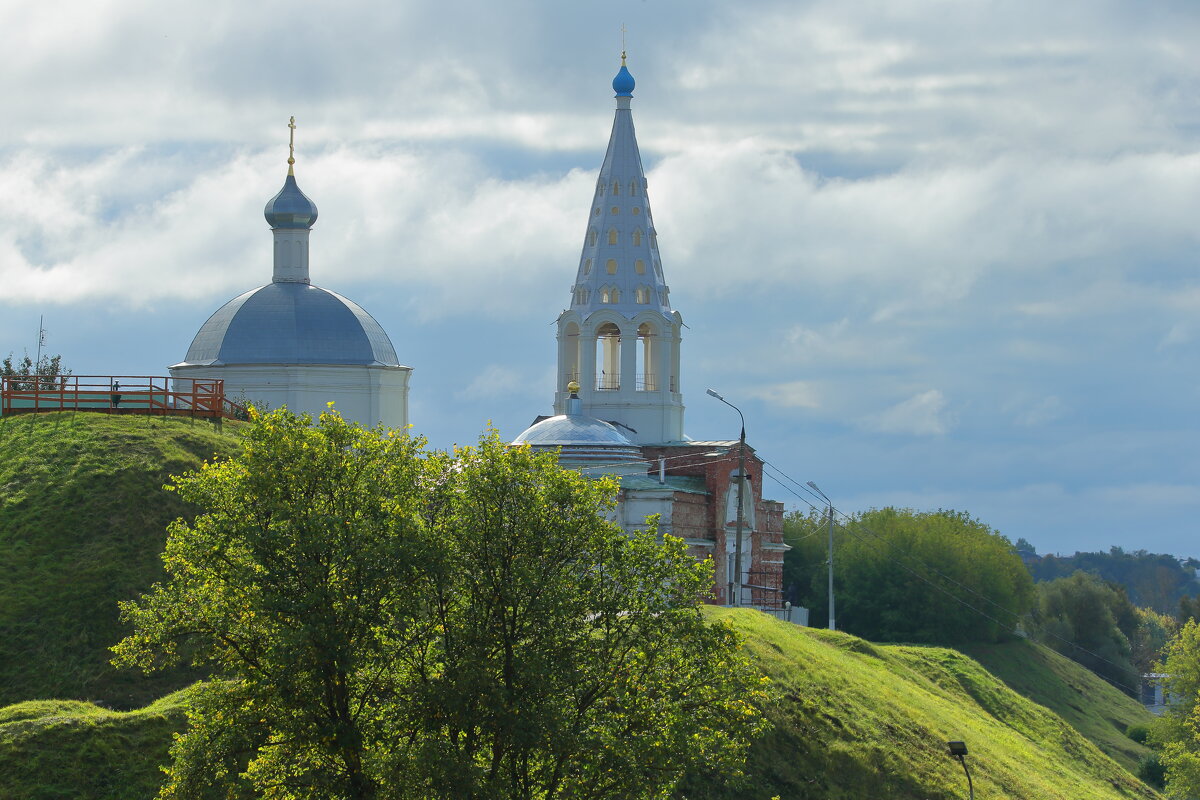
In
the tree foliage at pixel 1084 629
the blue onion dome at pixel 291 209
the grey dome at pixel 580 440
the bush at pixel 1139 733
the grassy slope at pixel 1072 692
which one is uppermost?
the blue onion dome at pixel 291 209

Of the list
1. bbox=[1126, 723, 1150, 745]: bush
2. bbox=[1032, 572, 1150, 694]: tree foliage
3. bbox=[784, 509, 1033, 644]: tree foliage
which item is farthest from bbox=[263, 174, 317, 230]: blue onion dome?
bbox=[1032, 572, 1150, 694]: tree foliage

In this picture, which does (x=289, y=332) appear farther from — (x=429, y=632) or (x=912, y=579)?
(x=429, y=632)

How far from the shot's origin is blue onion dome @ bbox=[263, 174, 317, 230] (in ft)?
158

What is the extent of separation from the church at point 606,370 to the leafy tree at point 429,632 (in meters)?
20.2

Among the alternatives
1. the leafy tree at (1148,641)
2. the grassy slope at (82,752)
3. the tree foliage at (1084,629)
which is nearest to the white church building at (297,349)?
the grassy slope at (82,752)

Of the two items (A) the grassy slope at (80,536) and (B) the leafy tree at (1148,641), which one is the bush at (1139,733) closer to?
(B) the leafy tree at (1148,641)

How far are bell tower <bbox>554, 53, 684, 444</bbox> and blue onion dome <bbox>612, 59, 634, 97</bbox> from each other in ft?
5.19

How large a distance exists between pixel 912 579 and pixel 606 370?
53.1ft

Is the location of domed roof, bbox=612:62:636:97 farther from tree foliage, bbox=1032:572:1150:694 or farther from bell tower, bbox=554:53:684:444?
tree foliage, bbox=1032:572:1150:694

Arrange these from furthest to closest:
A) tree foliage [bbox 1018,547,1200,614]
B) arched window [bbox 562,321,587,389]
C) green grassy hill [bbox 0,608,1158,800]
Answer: tree foliage [bbox 1018,547,1200,614]
arched window [bbox 562,321,587,389]
green grassy hill [bbox 0,608,1158,800]

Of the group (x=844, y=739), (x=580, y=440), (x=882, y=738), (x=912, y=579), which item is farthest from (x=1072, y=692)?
(x=844, y=739)

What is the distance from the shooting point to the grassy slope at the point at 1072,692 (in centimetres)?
5103

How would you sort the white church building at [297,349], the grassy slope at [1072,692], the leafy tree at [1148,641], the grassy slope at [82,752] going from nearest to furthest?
the grassy slope at [82,752] < the white church building at [297,349] < the grassy slope at [1072,692] < the leafy tree at [1148,641]

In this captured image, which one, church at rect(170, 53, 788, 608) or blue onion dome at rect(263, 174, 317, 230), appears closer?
church at rect(170, 53, 788, 608)
